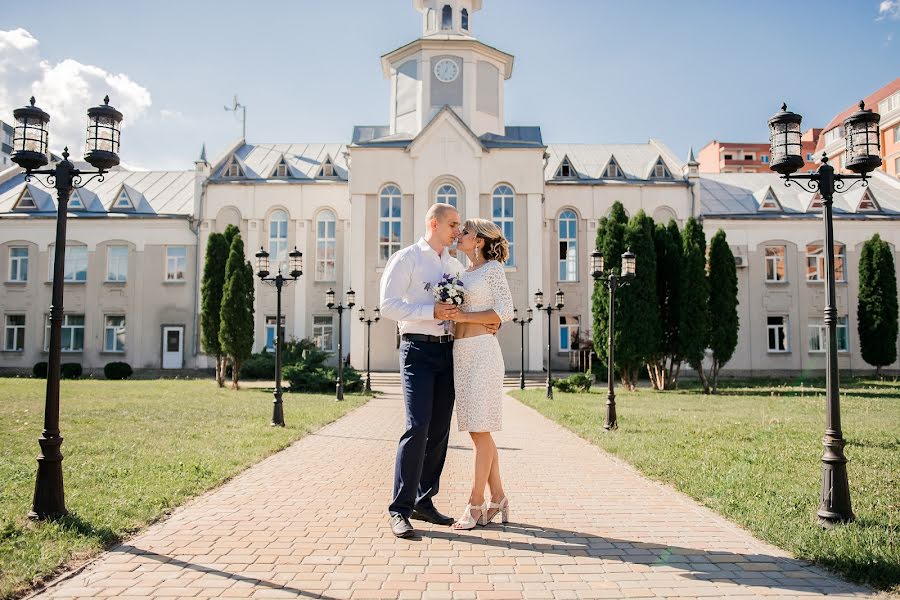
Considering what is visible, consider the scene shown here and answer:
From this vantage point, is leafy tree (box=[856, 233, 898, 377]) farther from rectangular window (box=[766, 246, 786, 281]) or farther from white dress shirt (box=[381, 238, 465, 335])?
white dress shirt (box=[381, 238, 465, 335])

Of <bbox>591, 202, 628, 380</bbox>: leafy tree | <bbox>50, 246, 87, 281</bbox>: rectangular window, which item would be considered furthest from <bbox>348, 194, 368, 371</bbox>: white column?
<bbox>50, 246, 87, 281</bbox>: rectangular window

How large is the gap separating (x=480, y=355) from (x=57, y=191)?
3.96 meters

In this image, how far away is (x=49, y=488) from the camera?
17.7 feet

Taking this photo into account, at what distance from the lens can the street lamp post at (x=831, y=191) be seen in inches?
213

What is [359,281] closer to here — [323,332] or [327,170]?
[323,332]

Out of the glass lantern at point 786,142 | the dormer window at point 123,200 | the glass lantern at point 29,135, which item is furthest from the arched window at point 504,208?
the glass lantern at point 29,135

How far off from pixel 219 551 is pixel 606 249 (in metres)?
20.6

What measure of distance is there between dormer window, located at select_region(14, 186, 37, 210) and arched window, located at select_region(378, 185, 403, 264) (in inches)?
759

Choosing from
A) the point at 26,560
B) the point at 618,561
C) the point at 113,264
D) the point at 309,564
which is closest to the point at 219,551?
the point at 309,564

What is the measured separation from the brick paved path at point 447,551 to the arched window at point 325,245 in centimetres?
2725

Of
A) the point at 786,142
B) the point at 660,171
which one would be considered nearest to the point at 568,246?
the point at 660,171

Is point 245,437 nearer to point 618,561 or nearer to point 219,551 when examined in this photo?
point 219,551

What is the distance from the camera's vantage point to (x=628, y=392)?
22.9m

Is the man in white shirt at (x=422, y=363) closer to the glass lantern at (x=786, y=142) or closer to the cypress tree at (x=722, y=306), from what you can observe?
the glass lantern at (x=786, y=142)
